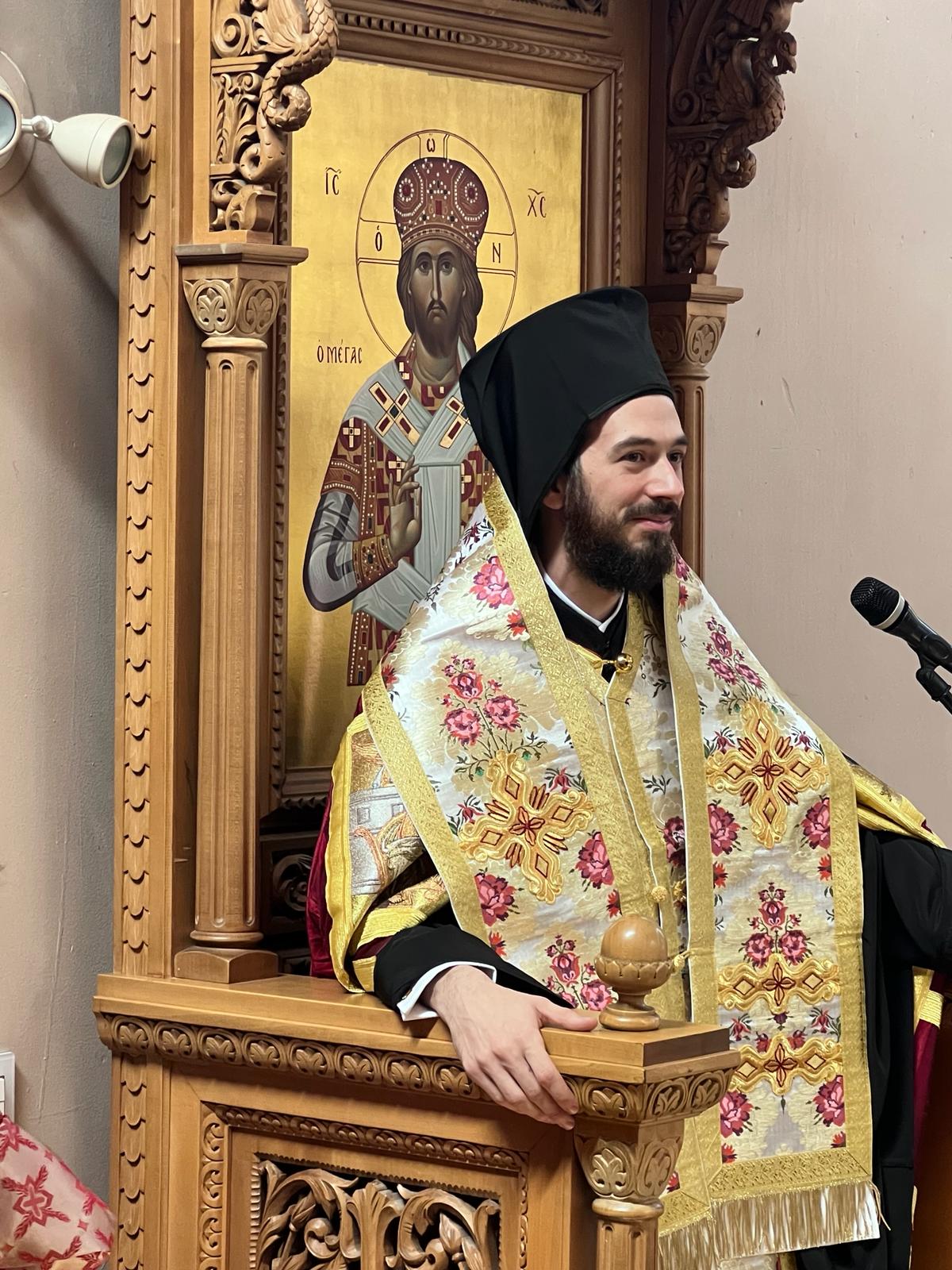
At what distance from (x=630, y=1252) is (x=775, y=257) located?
231cm

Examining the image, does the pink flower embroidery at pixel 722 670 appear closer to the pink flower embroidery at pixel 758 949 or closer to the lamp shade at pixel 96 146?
the pink flower embroidery at pixel 758 949

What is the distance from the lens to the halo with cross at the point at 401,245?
10.5 ft

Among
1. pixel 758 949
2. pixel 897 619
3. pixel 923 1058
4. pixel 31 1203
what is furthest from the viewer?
pixel 923 1058

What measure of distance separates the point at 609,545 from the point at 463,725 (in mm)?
313

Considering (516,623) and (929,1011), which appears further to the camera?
(929,1011)

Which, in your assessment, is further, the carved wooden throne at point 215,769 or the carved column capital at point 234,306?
the carved column capital at point 234,306

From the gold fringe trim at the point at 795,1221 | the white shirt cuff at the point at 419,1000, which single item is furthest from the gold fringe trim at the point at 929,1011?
the white shirt cuff at the point at 419,1000

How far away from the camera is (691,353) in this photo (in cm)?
351

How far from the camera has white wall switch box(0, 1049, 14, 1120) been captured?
2996 mm

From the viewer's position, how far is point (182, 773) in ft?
9.25

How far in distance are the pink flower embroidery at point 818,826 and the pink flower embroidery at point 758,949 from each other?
0.51 feet

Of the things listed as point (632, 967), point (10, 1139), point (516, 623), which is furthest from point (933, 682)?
point (10, 1139)

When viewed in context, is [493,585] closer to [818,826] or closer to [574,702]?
[574,702]

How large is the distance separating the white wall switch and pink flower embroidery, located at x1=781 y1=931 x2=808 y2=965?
1.08m
